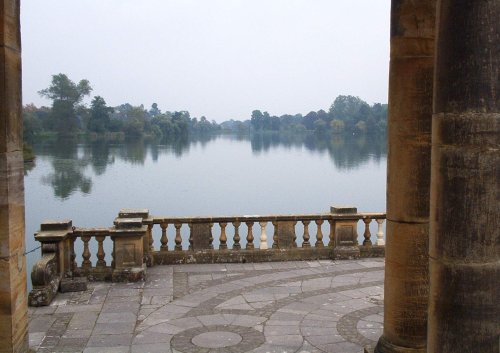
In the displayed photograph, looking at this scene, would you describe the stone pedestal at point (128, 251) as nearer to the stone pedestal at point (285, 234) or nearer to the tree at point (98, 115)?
the stone pedestal at point (285, 234)

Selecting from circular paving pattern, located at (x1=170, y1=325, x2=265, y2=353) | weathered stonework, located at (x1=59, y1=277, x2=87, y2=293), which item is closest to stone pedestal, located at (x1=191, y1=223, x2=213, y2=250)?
weathered stonework, located at (x1=59, y1=277, x2=87, y2=293)

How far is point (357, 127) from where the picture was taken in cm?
13162

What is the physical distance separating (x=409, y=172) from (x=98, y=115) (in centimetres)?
9905

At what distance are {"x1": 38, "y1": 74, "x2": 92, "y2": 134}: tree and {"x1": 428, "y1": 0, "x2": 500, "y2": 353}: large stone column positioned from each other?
102 meters

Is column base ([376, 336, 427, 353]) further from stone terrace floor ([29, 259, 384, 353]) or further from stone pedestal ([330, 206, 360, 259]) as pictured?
stone pedestal ([330, 206, 360, 259])

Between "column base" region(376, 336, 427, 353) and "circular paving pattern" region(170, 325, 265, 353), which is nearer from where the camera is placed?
"column base" region(376, 336, 427, 353)

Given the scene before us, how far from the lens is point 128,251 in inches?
404

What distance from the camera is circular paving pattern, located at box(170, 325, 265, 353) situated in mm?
6980

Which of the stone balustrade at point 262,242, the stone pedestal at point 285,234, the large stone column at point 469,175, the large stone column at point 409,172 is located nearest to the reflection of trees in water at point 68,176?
the stone balustrade at point 262,242

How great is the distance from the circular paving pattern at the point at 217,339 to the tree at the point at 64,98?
98.5m

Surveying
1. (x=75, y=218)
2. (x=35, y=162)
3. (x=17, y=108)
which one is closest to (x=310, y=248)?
(x=17, y=108)

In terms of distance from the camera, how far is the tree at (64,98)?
100 m

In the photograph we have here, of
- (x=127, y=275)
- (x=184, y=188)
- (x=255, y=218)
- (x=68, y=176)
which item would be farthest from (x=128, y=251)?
(x=68, y=176)

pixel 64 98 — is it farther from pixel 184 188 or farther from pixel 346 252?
pixel 346 252
